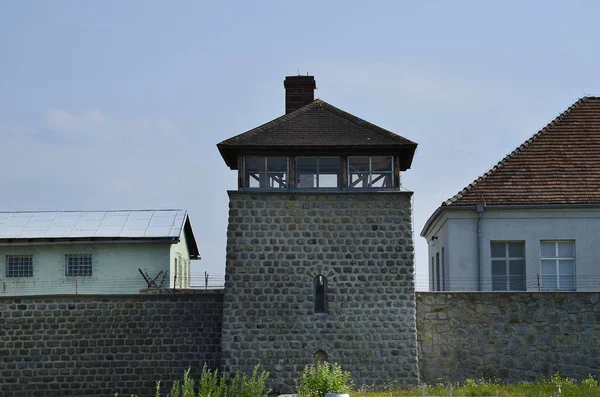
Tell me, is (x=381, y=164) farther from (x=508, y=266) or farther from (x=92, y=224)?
(x=92, y=224)

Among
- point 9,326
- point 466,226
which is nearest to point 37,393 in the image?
point 9,326

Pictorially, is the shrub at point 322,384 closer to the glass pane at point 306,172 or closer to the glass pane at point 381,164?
the glass pane at point 306,172

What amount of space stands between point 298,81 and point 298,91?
0.24 m

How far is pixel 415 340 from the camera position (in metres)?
24.7

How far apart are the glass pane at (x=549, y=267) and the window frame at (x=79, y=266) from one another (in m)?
13.6

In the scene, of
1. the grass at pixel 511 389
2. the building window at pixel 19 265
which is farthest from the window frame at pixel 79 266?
the grass at pixel 511 389

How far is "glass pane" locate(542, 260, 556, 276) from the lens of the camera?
29.0 m

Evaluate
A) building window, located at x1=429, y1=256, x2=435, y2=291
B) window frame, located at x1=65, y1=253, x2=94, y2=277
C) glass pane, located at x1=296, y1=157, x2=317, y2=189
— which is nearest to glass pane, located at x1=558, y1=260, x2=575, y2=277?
Result: building window, located at x1=429, y1=256, x2=435, y2=291

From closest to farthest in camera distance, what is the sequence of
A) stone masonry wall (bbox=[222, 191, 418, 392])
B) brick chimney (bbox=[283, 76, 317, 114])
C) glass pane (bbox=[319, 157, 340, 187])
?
stone masonry wall (bbox=[222, 191, 418, 392]) → glass pane (bbox=[319, 157, 340, 187]) → brick chimney (bbox=[283, 76, 317, 114])

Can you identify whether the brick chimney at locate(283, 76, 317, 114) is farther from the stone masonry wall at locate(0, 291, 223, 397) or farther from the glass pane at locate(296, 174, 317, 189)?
the stone masonry wall at locate(0, 291, 223, 397)

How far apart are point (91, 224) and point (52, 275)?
6.93ft

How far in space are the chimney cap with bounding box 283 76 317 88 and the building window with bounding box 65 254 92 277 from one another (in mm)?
10314

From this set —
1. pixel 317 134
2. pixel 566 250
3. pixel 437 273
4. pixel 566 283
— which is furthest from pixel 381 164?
pixel 437 273

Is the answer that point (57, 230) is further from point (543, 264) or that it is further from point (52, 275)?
point (543, 264)
